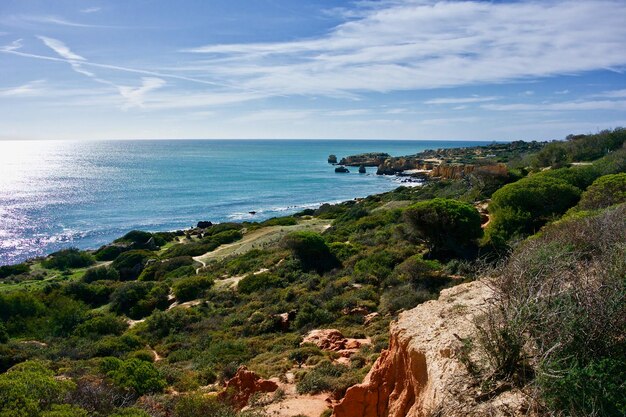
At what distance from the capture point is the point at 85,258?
39.5 metres

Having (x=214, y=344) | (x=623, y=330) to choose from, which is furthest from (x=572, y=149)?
(x=623, y=330)

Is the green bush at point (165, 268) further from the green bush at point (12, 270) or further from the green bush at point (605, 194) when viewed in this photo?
the green bush at point (605, 194)

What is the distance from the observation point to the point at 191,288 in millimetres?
24656

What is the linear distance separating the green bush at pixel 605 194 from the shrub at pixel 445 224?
534 cm

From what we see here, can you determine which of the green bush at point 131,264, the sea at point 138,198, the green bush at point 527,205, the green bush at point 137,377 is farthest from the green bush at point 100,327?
the sea at point 138,198

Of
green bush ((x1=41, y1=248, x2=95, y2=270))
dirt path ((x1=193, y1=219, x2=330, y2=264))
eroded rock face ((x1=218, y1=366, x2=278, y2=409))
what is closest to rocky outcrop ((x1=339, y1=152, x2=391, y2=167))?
dirt path ((x1=193, y1=219, x2=330, y2=264))

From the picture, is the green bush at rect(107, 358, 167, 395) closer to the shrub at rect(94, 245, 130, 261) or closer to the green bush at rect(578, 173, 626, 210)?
the green bush at rect(578, 173, 626, 210)

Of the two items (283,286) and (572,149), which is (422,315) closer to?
(283,286)

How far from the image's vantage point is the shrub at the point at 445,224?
2214 centimetres

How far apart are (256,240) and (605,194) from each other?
26.2m

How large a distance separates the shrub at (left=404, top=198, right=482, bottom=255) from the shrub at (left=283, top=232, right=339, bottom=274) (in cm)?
530

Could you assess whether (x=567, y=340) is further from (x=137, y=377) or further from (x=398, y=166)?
(x=398, y=166)

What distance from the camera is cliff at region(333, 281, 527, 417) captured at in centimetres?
560

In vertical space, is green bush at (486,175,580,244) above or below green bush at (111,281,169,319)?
above
